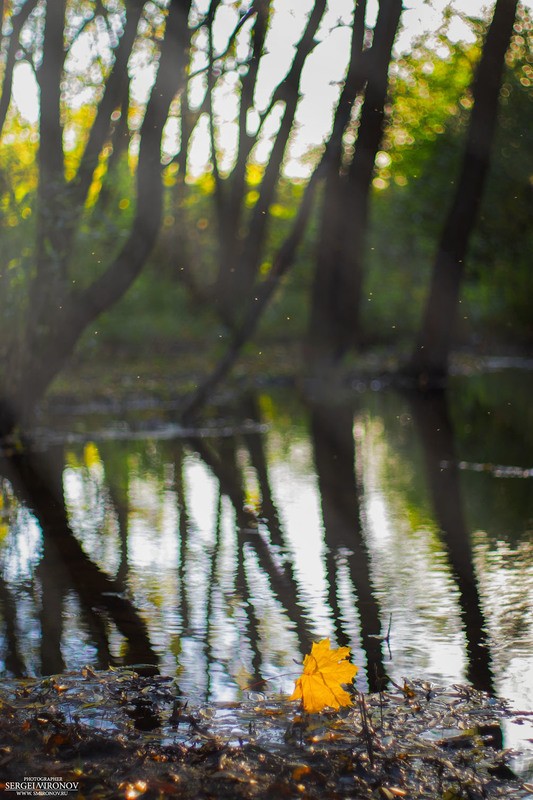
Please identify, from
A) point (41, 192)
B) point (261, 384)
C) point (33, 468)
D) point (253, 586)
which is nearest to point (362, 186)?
point (261, 384)

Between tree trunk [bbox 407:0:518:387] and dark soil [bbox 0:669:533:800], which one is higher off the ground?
tree trunk [bbox 407:0:518:387]

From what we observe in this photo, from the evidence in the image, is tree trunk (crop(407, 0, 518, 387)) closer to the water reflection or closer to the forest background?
the forest background

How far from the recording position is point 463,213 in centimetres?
2191

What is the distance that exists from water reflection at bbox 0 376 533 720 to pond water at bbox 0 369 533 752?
0.02 metres

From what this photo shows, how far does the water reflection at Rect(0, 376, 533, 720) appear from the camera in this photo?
520cm

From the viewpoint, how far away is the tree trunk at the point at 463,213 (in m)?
19.8

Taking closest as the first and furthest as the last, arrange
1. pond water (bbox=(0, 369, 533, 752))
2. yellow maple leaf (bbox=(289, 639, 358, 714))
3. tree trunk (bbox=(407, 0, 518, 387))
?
1. yellow maple leaf (bbox=(289, 639, 358, 714))
2. pond water (bbox=(0, 369, 533, 752))
3. tree trunk (bbox=(407, 0, 518, 387))

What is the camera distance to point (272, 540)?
8.08 meters

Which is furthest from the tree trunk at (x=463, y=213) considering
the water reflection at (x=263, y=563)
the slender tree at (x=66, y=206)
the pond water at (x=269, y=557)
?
the water reflection at (x=263, y=563)

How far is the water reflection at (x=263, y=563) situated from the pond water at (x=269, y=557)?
17 millimetres

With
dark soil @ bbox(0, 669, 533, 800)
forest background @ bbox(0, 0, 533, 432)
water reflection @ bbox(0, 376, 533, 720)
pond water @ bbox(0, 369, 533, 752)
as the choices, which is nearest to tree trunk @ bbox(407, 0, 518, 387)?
forest background @ bbox(0, 0, 533, 432)

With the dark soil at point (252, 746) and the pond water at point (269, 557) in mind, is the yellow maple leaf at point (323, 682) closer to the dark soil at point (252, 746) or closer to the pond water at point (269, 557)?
the dark soil at point (252, 746)

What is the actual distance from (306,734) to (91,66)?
1415 cm

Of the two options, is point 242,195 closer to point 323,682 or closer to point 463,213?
point 463,213
